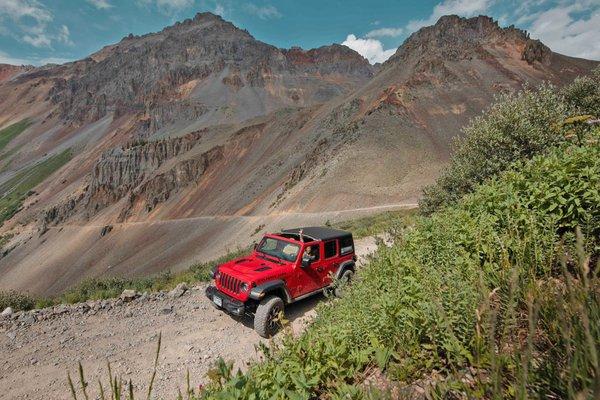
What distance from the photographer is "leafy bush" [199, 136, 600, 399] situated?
9.05 ft

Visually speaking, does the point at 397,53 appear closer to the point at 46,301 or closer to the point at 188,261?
the point at 188,261

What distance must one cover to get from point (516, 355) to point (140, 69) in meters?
205

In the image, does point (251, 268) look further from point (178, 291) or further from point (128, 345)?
point (178, 291)

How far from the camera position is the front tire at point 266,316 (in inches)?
323

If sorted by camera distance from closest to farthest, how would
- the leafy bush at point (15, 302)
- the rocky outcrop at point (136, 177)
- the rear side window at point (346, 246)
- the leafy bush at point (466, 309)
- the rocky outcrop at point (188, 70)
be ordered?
the leafy bush at point (466, 309), the leafy bush at point (15, 302), the rear side window at point (346, 246), the rocky outcrop at point (136, 177), the rocky outcrop at point (188, 70)

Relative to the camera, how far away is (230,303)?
28.0 ft

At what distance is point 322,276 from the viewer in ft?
32.3

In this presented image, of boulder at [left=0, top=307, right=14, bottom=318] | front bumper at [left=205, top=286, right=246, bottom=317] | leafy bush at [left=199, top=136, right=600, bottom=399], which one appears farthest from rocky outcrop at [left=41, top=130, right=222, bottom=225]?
leafy bush at [left=199, top=136, right=600, bottom=399]

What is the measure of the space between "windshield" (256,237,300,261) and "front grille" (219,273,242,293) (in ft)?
4.72

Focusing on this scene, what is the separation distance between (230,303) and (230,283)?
49 cm

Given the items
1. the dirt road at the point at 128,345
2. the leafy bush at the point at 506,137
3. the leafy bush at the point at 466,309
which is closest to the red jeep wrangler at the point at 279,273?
the dirt road at the point at 128,345

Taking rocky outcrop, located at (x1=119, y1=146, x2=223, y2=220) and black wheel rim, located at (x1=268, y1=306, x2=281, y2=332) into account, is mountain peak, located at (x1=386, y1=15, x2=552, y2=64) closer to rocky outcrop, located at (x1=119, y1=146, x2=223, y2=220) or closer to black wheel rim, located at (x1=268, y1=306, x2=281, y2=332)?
rocky outcrop, located at (x1=119, y1=146, x2=223, y2=220)

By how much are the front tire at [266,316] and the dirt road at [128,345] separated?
0.97 ft

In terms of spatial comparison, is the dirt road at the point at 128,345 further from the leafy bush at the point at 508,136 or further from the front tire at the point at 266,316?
the leafy bush at the point at 508,136
